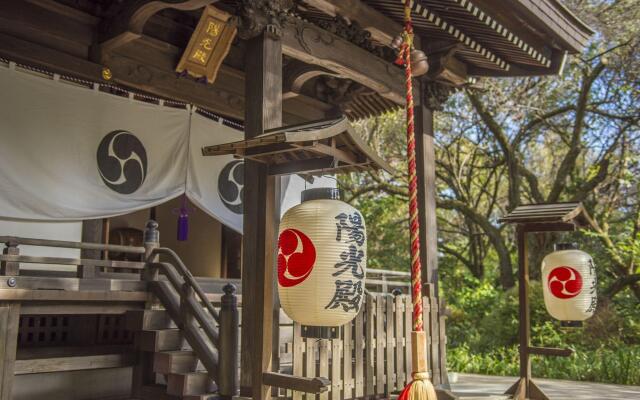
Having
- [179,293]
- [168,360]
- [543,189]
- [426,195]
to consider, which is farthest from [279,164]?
[543,189]

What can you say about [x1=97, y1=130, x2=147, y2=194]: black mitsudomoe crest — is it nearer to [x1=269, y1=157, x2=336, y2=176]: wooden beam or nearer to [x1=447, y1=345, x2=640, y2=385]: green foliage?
[x1=269, y1=157, x2=336, y2=176]: wooden beam

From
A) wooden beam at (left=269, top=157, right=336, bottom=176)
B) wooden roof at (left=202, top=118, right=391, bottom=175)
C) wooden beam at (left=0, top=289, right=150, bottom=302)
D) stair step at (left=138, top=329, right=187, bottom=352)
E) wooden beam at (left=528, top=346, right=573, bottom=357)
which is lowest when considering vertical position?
wooden beam at (left=528, top=346, right=573, bottom=357)

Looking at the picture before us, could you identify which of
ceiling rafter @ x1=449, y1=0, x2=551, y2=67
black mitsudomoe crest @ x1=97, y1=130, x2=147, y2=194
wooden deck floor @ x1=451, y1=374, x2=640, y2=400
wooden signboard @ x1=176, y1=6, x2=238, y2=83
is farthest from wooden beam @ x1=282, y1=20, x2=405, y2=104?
wooden deck floor @ x1=451, y1=374, x2=640, y2=400

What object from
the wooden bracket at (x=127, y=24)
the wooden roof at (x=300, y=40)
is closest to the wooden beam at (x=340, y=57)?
the wooden roof at (x=300, y=40)

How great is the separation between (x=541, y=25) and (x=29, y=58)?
630cm

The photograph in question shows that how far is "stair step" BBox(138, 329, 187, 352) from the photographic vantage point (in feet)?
19.7

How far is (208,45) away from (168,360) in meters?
4.31

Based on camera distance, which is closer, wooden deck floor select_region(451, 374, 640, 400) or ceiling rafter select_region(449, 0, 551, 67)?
ceiling rafter select_region(449, 0, 551, 67)

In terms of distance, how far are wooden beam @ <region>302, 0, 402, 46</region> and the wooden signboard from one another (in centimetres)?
141

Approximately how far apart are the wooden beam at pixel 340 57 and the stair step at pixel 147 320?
10.7 feet

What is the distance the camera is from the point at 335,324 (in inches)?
170

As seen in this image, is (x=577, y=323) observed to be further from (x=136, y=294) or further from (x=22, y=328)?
(x=22, y=328)

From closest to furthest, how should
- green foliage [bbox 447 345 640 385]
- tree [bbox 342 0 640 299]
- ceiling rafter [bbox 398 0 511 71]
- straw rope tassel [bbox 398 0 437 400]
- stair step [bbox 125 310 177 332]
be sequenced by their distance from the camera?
straw rope tassel [bbox 398 0 437 400] → stair step [bbox 125 310 177 332] → ceiling rafter [bbox 398 0 511 71] → green foliage [bbox 447 345 640 385] → tree [bbox 342 0 640 299]

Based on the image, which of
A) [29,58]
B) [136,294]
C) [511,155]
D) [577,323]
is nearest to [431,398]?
[136,294]
